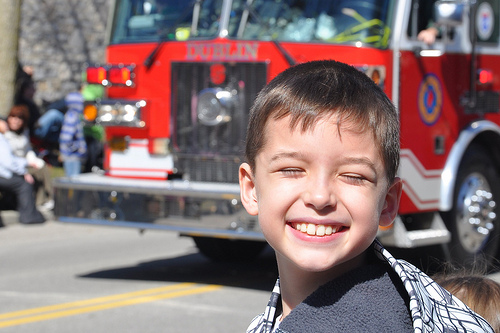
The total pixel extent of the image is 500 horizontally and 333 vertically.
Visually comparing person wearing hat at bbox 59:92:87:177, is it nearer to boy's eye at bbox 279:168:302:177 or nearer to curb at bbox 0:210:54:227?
curb at bbox 0:210:54:227

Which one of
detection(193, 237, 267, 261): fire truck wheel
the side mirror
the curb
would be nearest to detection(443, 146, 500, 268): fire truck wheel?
the side mirror

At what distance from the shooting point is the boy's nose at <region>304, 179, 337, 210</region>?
1.71 meters

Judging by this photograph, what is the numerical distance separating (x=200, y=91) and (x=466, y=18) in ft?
7.85

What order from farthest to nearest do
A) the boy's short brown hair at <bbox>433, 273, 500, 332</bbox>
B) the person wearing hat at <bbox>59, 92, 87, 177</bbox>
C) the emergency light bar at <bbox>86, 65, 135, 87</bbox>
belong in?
the person wearing hat at <bbox>59, 92, 87, 177</bbox>
the emergency light bar at <bbox>86, 65, 135, 87</bbox>
the boy's short brown hair at <bbox>433, 273, 500, 332</bbox>

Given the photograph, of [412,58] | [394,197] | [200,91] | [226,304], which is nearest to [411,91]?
[412,58]

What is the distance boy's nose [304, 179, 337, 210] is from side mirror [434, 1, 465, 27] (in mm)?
5559

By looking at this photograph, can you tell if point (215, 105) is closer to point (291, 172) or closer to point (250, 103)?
point (250, 103)

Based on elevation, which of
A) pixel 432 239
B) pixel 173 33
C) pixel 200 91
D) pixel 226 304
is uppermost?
pixel 173 33

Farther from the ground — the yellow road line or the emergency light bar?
the emergency light bar

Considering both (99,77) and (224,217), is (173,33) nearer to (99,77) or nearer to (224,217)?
(99,77)

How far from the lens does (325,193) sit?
5.61 feet

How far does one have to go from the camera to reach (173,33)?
7727 mm

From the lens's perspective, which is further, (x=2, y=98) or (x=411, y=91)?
(x=2, y=98)

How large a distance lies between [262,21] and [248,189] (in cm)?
548
